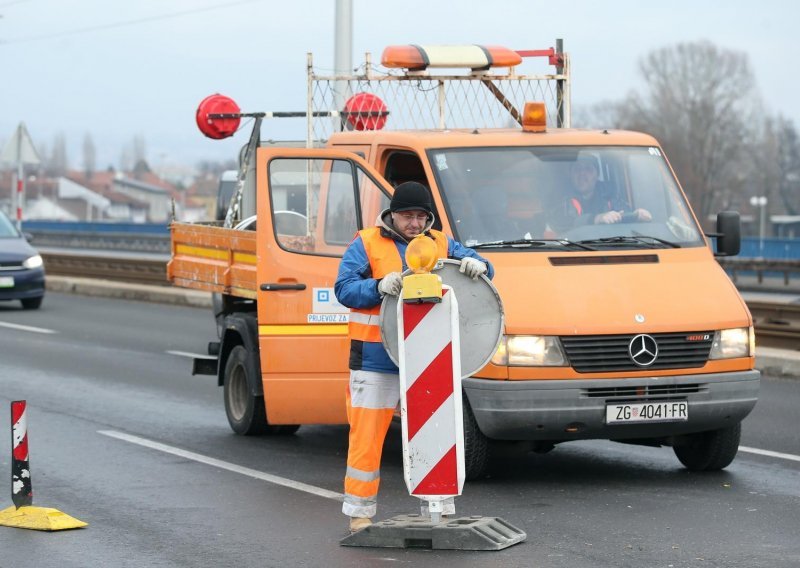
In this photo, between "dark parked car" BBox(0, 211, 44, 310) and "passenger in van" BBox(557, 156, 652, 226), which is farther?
"dark parked car" BBox(0, 211, 44, 310)

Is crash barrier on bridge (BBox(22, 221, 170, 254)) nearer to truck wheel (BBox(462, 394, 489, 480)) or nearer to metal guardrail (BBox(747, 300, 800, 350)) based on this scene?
Answer: metal guardrail (BBox(747, 300, 800, 350))

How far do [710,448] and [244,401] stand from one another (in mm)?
3445

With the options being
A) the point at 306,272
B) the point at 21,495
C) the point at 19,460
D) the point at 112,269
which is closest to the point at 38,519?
the point at 21,495

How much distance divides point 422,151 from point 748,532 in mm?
3335

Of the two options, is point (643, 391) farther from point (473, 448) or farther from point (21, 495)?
point (21, 495)

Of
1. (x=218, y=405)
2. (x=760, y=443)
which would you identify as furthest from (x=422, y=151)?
(x=218, y=405)

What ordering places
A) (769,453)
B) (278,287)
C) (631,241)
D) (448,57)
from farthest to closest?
(448,57) → (769,453) → (278,287) → (631,241)

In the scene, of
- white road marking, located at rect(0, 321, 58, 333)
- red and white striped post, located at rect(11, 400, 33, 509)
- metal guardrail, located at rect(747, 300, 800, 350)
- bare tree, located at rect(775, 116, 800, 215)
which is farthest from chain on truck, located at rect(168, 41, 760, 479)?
bare tree, located at rect(775, 116, 800, 215)

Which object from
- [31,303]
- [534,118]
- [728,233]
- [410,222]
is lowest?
[31,303]

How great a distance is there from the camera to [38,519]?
770cm

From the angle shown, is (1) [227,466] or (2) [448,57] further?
(2) [448,57]

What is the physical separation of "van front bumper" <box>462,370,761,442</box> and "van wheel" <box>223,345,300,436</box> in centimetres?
254

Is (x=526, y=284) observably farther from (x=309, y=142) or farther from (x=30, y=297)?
(x=30, y=297)

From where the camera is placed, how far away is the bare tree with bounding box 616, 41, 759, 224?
306 feet
